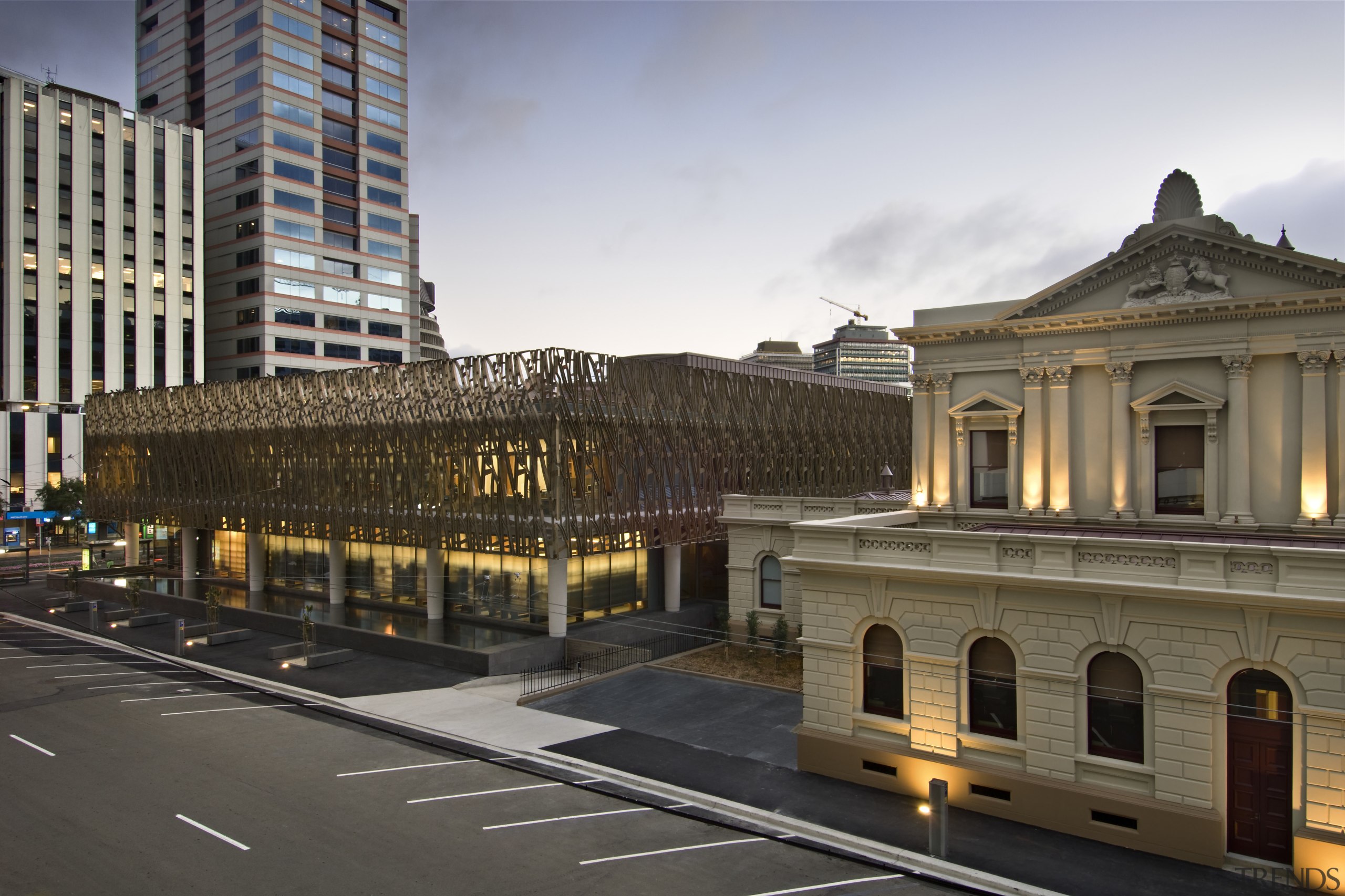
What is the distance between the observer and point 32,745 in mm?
22703

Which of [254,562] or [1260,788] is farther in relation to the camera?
[254,562]

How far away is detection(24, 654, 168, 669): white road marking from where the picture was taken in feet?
107

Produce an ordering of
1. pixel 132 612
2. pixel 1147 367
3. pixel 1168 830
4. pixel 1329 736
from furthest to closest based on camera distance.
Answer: pixel 132 612
pixel 1147 367
pixel 1168 830
pixel 1329 736

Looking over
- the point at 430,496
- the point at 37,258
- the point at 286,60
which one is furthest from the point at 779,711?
the point at 37,258

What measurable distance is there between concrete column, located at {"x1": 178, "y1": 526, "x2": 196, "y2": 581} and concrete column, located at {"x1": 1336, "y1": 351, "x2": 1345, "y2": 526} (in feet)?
193

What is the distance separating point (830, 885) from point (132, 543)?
62.1 meters

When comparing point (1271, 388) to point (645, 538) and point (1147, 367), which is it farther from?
point (645, 538)

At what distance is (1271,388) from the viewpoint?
68.9 ft

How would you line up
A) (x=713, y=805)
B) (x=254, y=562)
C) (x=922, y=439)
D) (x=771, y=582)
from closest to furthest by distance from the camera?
(x=713, y=805) < (x=922, y=439) < (x=771, y=582) < (x=254, y=562)

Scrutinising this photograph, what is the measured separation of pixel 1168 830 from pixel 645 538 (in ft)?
80.6

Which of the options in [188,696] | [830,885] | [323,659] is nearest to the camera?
[830,885]

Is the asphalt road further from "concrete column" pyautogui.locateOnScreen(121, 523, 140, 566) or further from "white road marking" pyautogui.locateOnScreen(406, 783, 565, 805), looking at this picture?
"concrete column" pyautogui.locateOnScreen(121, 523, 140, 566)

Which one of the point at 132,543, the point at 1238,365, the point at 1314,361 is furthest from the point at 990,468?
the point at 132,543

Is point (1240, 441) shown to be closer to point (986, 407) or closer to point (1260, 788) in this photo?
point (986, 407)
